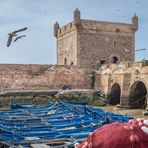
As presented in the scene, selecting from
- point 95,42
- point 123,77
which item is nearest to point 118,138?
point 123,77

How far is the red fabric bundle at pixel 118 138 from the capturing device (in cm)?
188

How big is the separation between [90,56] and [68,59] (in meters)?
2.69

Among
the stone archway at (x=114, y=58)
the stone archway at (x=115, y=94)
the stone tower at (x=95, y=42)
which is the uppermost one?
the stone tower at (x=95, y=42)

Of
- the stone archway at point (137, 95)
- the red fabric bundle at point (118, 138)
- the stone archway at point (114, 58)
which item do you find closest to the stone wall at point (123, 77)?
the stone archway at point (137, 95)

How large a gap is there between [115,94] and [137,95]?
289 cm

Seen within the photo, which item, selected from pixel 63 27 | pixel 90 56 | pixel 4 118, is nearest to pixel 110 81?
pixel 90 56

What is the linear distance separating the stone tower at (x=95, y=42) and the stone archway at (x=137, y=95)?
6761mm

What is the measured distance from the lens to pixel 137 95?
1013 inches

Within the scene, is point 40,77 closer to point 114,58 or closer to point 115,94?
point 115,94

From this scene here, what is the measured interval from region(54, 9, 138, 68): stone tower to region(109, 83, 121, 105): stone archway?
4108 mm

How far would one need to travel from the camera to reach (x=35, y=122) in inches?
546

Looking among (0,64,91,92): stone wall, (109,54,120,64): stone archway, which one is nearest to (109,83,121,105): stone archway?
(0,64,91,92): stone wall

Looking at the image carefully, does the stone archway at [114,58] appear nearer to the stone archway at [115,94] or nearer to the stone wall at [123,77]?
the stone wall at [123,77]

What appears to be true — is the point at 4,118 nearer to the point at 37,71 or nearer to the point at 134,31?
the point at 37,71
